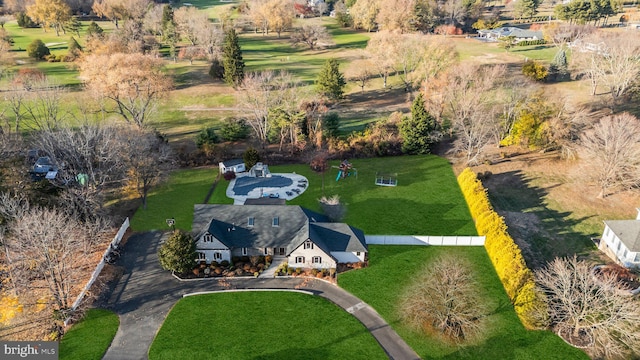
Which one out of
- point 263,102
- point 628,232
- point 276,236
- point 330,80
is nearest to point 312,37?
point 330,80

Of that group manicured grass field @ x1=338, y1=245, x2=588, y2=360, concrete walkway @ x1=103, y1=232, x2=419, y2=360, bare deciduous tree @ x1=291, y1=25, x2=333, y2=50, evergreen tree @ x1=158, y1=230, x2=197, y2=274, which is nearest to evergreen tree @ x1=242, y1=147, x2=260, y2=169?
concrete walkway @ x1=103, y1=232, x2=419, y2=360

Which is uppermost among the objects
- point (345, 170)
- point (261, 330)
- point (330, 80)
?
point (330, 80)

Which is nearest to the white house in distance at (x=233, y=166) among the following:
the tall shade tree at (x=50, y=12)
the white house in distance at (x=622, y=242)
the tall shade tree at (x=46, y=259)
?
the tall shade tree at (x=46, y=259)

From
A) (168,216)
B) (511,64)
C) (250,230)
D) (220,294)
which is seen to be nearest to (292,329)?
(220,294)

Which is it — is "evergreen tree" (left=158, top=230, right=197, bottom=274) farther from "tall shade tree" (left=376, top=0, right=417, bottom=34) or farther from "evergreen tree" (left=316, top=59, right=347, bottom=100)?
"tall shade tree" (left=376, top=0, right=417, bottom=34)

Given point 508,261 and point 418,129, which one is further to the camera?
point 418,129

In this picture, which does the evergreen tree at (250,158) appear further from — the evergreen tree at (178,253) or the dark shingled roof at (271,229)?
the evergreen tree at (178,253)

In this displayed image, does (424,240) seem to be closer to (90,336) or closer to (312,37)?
(90,336)
